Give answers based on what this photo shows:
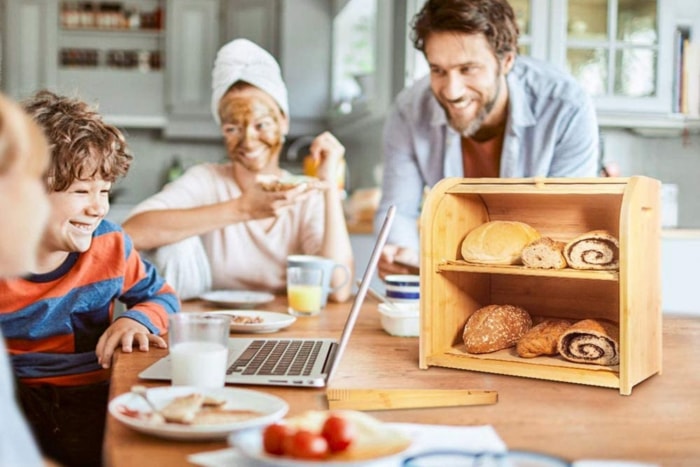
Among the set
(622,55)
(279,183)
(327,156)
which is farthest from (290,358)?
(622,55)

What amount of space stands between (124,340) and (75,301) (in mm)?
207

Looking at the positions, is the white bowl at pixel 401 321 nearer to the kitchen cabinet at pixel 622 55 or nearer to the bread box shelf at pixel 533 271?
the bread box shelf at pixel 533 271

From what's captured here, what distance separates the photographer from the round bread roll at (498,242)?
4.21 feet

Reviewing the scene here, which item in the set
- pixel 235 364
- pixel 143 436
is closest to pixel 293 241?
pixel 235 364

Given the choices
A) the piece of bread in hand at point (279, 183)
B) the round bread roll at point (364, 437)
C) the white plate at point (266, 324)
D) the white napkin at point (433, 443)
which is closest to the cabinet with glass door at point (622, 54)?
the piece of bread in hand at point (279, 183)

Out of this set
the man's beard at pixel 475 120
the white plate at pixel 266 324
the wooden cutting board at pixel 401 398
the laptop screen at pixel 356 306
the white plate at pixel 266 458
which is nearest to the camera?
the white plate at pixel 266 458

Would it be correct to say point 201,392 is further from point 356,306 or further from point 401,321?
point 401,321

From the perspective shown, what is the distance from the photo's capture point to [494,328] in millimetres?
1307

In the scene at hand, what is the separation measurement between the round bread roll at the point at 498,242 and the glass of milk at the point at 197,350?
46 centimetres

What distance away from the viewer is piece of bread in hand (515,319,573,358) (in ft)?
4.09

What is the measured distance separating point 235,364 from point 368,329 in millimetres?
444

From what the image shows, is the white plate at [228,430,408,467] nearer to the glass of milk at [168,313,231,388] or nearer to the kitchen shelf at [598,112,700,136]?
the glass of milk at [168,313,231,388]

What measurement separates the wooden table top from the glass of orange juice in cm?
30

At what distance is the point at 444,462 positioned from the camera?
743 mm
